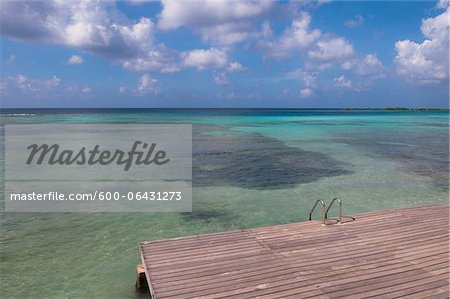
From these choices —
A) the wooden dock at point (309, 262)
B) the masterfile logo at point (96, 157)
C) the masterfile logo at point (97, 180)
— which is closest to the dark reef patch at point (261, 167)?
the masterfile logo at point (97, 180)

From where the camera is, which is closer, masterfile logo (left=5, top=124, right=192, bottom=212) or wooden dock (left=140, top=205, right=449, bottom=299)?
wooden dock (left=140, top=205, right=449, bottom=299)

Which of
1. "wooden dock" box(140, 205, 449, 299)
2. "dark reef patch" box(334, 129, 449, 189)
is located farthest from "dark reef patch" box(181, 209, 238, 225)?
"dark reef patch" box(334, 129, 449, 189)

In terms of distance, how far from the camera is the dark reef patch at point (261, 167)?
14.5m

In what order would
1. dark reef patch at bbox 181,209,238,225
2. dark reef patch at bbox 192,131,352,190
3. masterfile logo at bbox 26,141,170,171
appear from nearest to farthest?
dark reef patch at bbox 181,209,238,225 → dark reef patch at bbox 192,131,352,190 → masterfile logo at bbox 26,141,170,171

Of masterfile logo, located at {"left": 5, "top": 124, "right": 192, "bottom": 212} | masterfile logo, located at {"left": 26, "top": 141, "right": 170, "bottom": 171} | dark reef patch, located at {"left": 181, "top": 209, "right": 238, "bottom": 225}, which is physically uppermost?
masterfile logo, located at {"left": 26, "top": 141, "right": 170, "bottom": 171}

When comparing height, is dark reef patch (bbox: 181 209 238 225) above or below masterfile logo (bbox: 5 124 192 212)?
below

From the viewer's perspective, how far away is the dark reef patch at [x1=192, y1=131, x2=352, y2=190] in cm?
1453

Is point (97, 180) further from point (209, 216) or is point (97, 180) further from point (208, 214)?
point (209, 216)

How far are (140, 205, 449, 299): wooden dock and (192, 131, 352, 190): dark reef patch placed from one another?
6519 millimetres

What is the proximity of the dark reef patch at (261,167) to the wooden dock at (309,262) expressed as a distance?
652 cm

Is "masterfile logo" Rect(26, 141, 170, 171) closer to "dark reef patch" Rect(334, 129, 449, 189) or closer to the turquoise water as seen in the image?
the turquoise water

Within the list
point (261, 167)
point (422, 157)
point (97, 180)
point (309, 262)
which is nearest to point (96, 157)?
point (97, 180)

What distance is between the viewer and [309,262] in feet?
18.7

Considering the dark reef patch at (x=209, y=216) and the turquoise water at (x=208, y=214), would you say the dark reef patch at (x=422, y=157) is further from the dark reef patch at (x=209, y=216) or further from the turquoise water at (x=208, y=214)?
the dark reef patch at (x=209, y=216)
